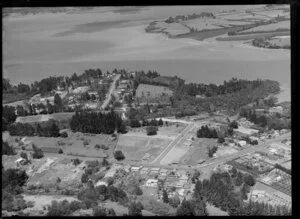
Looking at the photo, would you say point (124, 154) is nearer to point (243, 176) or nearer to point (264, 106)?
point (243, 176)

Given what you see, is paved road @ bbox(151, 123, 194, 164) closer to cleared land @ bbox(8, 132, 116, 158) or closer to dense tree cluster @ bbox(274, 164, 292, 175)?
cleared land @ bbox(8, 132, 116, 158)

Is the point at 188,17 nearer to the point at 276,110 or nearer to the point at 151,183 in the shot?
the point at 276,110

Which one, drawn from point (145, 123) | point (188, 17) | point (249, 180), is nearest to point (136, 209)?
point (145, 123)

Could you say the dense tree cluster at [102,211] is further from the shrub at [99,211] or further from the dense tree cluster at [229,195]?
the dense tree cluster at [229,195]

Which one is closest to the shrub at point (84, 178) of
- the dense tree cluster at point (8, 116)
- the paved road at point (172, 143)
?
the paved road at point (172, 143)

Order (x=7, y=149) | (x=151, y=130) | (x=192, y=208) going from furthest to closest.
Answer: (x=151, y=130)
(x=7, y=149)
(x=192, y=208)

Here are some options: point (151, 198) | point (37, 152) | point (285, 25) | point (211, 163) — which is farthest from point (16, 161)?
point (285, 25)

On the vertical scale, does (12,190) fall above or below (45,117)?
below
